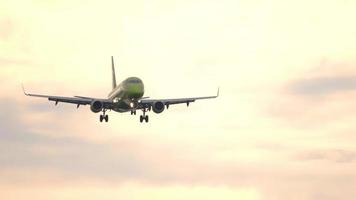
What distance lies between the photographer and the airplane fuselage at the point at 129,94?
193m

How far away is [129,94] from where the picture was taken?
19375 cm

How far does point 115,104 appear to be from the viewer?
199625 mm

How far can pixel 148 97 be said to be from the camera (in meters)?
197

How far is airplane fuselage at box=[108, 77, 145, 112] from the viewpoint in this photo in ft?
634

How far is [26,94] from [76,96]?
25.7 feet

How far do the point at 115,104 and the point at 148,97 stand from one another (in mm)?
5988

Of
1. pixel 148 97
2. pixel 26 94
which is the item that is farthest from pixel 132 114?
pixel 26 94

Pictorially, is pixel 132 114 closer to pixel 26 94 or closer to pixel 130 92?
pixel 130 92

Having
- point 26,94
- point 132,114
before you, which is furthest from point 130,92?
point 26,94

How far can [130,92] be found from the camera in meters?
193

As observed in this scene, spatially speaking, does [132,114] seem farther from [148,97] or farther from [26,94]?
[26,94]

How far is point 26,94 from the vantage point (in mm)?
198125

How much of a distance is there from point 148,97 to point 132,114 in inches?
148

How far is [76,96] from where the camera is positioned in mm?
199375
